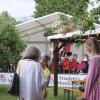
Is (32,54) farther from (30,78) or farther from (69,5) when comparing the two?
(69,5)

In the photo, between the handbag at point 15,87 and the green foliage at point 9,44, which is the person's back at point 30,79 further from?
the green foliage at point 9,44

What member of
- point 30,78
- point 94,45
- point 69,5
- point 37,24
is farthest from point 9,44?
point 94,45

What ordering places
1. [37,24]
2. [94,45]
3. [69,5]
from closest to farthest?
1. [94,45]
2. [69,5]
3. [37,24]

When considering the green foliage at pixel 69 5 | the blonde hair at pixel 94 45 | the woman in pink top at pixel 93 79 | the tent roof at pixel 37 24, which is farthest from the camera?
the tent roof at pixel 37 24

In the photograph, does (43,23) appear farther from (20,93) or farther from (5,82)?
(20,93)

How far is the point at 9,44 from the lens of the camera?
23.2 meters

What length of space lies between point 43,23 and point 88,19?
24.3m

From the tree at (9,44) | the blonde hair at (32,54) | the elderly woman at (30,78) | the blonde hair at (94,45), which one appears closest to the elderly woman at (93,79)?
the blonde hair at (94,45)

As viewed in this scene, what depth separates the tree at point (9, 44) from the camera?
22.8 m

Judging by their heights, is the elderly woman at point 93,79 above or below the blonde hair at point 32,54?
below

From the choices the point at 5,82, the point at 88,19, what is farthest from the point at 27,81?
the point at 5,82

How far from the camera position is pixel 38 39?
35.9 meters

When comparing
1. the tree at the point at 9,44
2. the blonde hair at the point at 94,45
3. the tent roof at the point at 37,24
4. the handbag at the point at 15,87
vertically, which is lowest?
the handbag at the point at 15,87

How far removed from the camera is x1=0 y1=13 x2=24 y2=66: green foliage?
22844 millimetres
